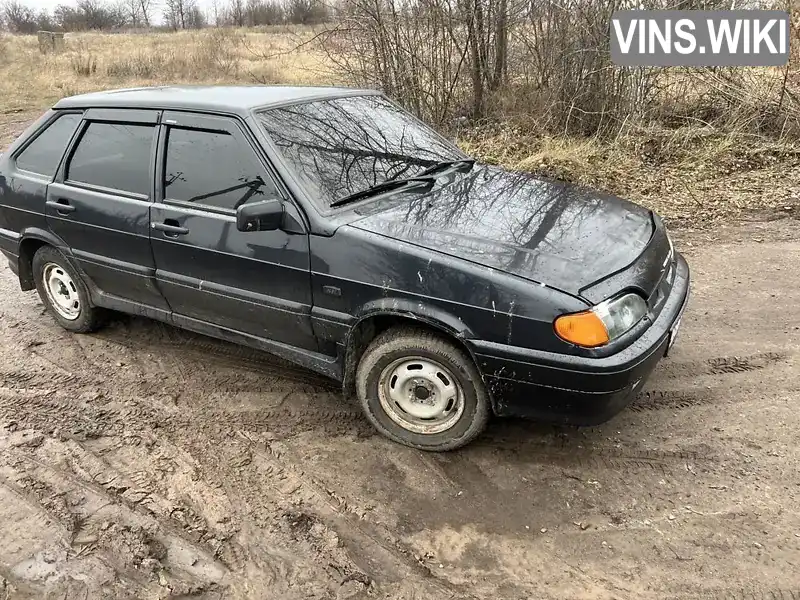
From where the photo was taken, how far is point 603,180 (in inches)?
307

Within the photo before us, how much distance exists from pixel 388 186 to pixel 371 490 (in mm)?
1641

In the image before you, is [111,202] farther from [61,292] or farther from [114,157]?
[61,292]

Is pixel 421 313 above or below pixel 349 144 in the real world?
below

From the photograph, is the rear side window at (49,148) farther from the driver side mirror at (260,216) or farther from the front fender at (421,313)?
the front fender at (421,313)

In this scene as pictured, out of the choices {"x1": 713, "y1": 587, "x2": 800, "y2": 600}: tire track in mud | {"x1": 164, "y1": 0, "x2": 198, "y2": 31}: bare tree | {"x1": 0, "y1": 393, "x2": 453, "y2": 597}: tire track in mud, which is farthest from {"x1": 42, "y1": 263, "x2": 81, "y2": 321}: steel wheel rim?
{"x1": 164, "y1": 0, "x2": 198, "y2": 31}: bare tree

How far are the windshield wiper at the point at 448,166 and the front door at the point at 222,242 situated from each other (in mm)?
1014

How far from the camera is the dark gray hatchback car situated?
2846 mm

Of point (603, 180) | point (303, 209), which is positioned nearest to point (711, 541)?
point (303, 209)

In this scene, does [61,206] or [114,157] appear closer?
[114,157]

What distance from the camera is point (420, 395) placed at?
3.26 metres

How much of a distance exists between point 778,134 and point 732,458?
7.07m

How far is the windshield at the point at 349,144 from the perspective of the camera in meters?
3.41

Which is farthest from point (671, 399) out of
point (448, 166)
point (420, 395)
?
point (448, 166)

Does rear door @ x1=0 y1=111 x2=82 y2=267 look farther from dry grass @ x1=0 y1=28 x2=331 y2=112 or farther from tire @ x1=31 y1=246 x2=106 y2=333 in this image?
dry grass @ x1=0 y1=28 x2=331 y2=112
